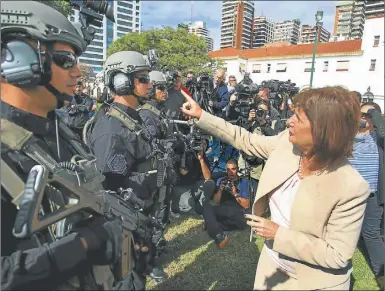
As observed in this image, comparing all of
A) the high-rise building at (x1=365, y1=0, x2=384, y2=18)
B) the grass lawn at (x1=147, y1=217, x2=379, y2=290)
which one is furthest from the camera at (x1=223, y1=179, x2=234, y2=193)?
the high-rise building at (x1=365, y1=0, x2=384, y2=18)

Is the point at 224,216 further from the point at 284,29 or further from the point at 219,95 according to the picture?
the point at 219,95

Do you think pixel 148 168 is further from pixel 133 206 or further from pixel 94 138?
pixel 133 206

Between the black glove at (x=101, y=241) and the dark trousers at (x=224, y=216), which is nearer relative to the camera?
the black glove at (x=101, y=241)

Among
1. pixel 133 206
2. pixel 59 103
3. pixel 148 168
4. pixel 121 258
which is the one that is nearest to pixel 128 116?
pixel 148 168

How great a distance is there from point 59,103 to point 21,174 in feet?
1.76

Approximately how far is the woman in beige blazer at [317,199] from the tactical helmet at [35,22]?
148 centimetres

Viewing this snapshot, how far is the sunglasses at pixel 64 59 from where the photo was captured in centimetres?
162

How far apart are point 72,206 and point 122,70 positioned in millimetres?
2072

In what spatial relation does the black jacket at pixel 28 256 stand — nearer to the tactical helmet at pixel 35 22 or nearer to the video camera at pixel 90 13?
the tactical helmet at pixel 35 22

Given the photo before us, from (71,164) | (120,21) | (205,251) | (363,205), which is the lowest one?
(205,251)

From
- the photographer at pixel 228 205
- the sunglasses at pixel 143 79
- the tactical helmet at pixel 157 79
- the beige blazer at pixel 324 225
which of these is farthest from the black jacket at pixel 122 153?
the tactical helmet at pixel 157 79

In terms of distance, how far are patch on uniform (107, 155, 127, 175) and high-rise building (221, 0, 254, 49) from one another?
11.2ft

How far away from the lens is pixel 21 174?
135 centimetres

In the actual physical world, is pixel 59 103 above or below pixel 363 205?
above
